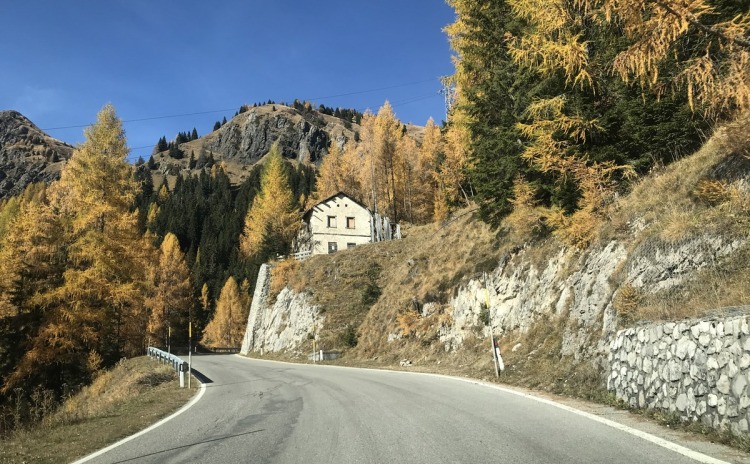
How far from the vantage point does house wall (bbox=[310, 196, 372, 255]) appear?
50969mm

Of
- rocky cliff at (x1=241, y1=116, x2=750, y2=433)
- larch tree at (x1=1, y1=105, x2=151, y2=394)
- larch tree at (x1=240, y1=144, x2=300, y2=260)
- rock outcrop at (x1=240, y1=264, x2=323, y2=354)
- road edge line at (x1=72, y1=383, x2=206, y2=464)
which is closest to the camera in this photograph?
rocky cliff at (x1=241, y1=116, x2=750, y2=433)

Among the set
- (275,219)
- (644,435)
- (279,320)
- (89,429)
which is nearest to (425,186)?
(275,219)

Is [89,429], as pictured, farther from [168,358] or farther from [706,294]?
[168,358]

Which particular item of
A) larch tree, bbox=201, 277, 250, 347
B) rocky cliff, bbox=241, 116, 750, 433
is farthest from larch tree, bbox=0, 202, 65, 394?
larch tree, bbox=201, 277, 250, 347

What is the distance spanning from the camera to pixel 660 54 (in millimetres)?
6914

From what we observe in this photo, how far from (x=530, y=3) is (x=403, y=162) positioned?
3962 cm

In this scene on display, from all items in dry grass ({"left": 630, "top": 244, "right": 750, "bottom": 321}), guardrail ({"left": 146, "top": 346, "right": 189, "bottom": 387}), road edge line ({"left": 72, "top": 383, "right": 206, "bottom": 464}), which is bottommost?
guardrail ({"left": 146, "top": 346, "right": 189, "bottom": 387})

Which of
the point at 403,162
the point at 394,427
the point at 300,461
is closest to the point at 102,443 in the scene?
the point at 300,461

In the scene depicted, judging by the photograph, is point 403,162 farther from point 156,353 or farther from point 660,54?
point 660,54

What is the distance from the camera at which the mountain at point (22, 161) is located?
163025 mm

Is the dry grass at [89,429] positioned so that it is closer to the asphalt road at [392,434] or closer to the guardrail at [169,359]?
the asphalt road at [392,434]

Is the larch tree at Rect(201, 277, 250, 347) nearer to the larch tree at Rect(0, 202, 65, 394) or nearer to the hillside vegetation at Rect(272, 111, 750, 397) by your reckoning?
the hillside vegetation at Rect(272, 111, 750, 397)

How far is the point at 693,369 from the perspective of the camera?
577 centimetres

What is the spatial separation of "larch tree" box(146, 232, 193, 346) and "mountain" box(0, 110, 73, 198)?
128657mm
